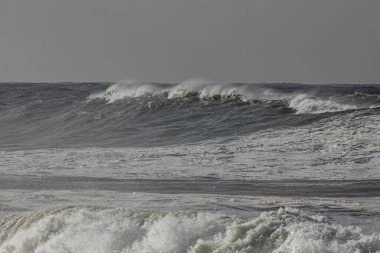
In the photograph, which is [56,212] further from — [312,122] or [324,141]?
[312,122]

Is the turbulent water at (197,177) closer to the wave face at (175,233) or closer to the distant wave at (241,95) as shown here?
the wave face at (175,233)

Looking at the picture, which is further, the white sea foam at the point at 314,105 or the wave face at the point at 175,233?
the white sea foam at the point at 314,105

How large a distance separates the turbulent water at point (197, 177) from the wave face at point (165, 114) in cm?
6

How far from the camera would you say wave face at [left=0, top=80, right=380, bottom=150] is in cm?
1672

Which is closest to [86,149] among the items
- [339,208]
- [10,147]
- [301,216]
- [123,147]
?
[123,147]

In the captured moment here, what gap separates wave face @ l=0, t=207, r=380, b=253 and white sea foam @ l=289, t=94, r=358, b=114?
13.2 m

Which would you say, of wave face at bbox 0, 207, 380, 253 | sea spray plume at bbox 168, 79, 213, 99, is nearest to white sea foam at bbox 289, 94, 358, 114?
sea spray plume at bbox 168, 79, 213, 99

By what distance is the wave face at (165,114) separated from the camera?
16.7 m

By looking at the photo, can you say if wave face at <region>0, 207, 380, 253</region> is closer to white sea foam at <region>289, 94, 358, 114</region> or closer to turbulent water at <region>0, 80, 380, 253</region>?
turbulent water at <region>0, 80, 380, 253</region>

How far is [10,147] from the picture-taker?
1559cm

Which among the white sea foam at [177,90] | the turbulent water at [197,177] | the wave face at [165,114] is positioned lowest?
the turbulent water at [197,177]

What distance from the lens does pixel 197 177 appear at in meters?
10.1

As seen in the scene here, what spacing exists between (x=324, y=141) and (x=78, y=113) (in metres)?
11.9

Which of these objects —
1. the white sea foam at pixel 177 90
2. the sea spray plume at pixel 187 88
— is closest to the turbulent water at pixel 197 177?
the white sea foam at pixel 177 90
